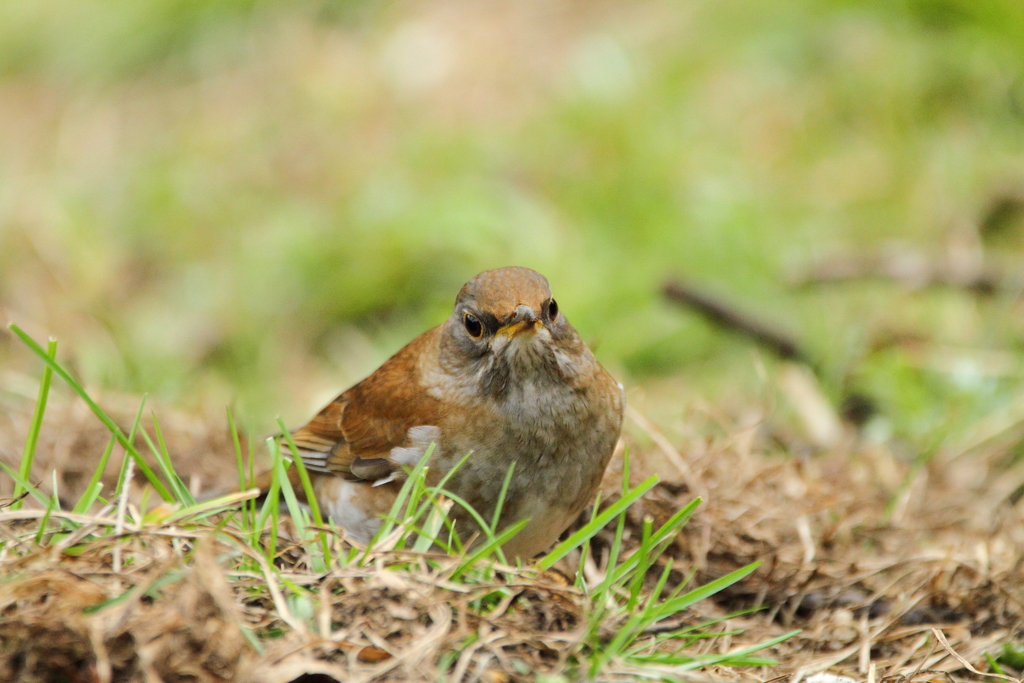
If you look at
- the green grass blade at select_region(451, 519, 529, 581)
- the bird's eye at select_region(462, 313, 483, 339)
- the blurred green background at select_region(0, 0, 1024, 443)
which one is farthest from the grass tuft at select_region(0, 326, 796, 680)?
the blurred green background at select_region(0, 0, 1024, 443)

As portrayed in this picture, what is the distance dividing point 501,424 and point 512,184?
17.3 feet

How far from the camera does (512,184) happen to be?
8758 mm

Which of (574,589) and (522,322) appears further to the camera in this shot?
(522,322)

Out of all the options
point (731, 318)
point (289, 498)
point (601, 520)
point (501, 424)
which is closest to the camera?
point (601, 520)

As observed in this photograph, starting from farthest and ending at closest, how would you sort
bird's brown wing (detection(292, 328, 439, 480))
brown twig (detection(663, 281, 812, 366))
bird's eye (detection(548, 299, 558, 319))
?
brown twig (detection(663, 281, 812, 366)) → bird's brown wing (detection(292, 328, 439, 480)) → bird's eye (detection(548, 299, 558, 319))

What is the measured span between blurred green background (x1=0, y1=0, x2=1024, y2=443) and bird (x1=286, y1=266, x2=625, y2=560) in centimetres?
213

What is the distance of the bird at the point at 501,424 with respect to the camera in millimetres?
3639

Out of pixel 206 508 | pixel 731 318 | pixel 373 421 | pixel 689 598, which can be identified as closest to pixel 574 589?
pixel 689 598

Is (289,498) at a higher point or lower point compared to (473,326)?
lower

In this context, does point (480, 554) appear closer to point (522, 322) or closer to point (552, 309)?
point (522, 322)

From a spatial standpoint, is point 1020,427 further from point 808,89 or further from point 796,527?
point 808,89

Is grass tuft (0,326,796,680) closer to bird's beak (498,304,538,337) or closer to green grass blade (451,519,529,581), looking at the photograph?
green grass blade (451,519,529,581)

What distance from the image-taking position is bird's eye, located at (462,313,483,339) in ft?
12.9

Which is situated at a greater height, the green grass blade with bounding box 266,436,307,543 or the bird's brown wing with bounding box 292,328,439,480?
the green grass blade with bounding box 266,436,307,543
